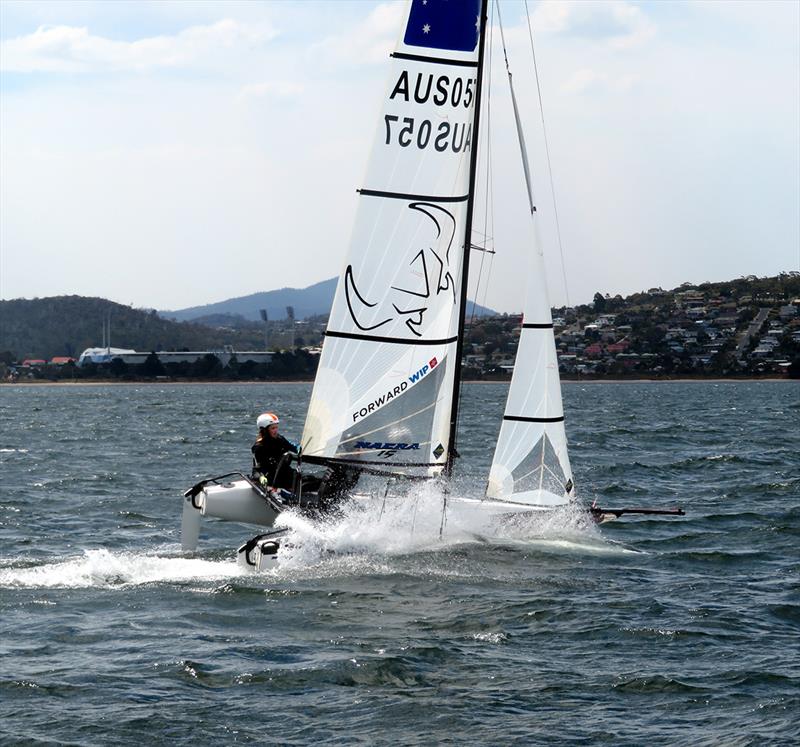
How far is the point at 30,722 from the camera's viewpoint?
8.23 metres

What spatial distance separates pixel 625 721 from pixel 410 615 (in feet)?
9.69

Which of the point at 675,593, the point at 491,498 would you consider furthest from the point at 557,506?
the point at 675,593

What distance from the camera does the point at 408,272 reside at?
1413 cm

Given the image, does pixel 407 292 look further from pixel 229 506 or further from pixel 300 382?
pixel 300 382

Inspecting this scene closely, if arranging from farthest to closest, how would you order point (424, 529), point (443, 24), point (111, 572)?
point (424, 529) < point (443, 24) < point (111, 572)

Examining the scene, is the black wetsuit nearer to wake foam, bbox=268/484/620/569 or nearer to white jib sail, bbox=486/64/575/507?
wake foam, bbox=268/484/620/569

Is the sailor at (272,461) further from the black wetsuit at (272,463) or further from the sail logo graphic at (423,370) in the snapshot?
the sail logo graphic at (423,370)

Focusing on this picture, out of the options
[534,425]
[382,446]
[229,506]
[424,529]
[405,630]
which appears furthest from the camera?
[534,425]

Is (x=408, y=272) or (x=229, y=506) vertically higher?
(x=408, y=272)

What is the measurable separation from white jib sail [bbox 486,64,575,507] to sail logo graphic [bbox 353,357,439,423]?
1389mm

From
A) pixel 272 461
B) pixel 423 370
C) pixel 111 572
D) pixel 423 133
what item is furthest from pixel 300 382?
pixel 111 572

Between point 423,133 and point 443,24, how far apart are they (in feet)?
3.77

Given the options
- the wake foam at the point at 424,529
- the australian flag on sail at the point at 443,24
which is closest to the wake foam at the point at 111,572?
the wake foam at the point at 424,529

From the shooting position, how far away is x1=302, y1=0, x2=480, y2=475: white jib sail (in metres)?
13.8
